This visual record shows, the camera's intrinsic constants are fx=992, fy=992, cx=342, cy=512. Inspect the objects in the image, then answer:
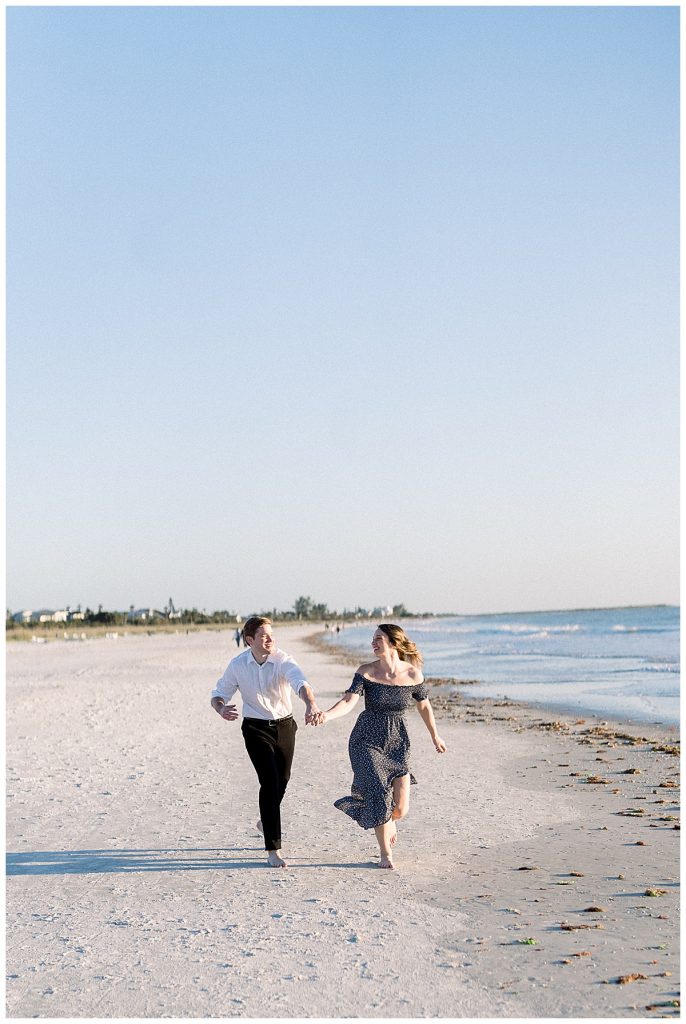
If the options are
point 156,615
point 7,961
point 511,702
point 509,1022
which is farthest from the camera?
point 156,615

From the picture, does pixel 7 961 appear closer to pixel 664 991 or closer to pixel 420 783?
pixel 664 991

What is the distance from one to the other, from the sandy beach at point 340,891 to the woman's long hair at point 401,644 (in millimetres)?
1656

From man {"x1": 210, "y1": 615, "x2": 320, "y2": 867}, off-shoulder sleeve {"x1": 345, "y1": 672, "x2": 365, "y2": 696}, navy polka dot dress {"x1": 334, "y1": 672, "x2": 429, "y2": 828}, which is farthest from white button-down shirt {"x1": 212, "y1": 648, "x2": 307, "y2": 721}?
navy polka dot dress {"x1": 334, "y1": 672, "x2": 429, "y2": 828}

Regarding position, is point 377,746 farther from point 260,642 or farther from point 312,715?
point 260,642

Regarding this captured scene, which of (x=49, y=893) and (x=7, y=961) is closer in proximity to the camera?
(x=7, y=961)

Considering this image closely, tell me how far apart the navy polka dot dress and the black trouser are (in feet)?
1.67

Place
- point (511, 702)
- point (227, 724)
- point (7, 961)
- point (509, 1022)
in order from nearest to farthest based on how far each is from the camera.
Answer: point (509, 1022), point (7, 961), point (227, 724), point (511, 702)

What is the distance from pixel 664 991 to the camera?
17.5ft

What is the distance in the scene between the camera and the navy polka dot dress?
802cm

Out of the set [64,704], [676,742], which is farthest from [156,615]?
[676,742]

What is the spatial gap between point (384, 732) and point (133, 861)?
2.38m

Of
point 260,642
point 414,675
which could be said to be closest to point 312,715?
point 260,642

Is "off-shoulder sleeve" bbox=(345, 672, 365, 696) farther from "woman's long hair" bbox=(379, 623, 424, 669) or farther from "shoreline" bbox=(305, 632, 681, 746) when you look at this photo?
"shoreline" bbox=(305, 632, 681, 746)

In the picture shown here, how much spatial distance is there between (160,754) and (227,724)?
3.81 meters
